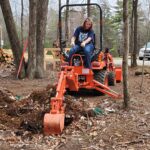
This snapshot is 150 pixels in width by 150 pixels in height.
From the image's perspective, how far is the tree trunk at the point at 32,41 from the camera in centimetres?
1497

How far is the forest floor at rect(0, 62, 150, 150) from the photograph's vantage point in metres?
6.43

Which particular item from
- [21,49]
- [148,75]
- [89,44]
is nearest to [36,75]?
[21,49]

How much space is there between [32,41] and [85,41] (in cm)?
496

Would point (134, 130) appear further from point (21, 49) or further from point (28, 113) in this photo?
point (21, 49)

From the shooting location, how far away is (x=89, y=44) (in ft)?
34.7

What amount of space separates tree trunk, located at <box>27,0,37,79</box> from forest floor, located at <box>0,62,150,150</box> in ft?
18.7

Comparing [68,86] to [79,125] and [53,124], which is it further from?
[53,124]

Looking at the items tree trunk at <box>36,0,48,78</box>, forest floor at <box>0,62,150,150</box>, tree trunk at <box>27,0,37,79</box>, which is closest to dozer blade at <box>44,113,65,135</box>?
forest floor at <box>0,62,150,150</box>

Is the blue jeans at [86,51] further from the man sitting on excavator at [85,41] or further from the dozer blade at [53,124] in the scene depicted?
the dozer blade at [53,124]

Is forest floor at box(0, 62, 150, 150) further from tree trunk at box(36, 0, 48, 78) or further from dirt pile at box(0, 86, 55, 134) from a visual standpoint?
tree trunk at box(36, 0, 48, 78)

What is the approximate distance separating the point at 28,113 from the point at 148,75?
28.7 ft

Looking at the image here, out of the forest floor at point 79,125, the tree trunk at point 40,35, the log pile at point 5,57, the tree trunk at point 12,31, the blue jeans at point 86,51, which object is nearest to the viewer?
the forest floor at point 79,125

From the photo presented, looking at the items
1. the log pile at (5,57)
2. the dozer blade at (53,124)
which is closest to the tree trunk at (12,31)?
the log pile at (5,57)

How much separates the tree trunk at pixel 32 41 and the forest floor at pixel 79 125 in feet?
18.7
